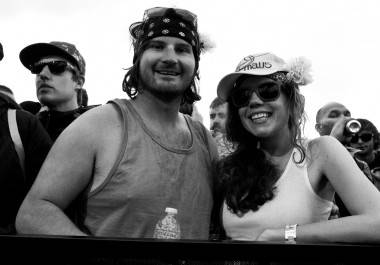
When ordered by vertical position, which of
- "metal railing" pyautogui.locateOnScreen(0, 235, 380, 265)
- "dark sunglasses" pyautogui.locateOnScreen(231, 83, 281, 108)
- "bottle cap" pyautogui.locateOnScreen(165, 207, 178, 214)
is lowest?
"bottle cap" pyautogui.locateOnScreen(165, 207, 178, 214)

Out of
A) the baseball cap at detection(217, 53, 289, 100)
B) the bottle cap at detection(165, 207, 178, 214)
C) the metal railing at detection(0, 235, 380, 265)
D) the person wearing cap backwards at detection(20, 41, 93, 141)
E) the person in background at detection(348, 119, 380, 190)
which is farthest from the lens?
the person in background at detection(348, 119, 380, 190)

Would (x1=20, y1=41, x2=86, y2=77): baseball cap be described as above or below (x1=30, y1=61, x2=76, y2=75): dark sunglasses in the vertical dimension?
above

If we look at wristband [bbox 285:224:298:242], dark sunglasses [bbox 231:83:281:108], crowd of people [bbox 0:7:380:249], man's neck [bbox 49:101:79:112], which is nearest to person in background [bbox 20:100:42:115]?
man's neck [bbox 49:101:79:112]

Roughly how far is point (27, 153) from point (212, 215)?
3.47 ft

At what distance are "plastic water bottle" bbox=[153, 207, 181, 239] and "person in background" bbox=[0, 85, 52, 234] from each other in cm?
70

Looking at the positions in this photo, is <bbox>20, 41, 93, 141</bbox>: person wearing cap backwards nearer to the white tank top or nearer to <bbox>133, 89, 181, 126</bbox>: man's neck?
<bbox>133, 89, 181, 126</bbox>: man's neck

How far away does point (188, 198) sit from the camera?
8.32ft

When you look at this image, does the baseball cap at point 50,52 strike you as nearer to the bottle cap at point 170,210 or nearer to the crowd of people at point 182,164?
the crowd of people at point 182,164

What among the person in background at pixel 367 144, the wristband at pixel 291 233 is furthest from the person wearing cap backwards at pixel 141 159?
the person in background at pixel 367 144

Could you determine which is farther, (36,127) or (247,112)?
(247,112)

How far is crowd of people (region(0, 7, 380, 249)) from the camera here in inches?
90.5

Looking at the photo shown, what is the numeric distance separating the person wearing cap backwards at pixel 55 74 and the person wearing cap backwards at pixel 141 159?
0.87 metres

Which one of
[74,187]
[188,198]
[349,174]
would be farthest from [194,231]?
Answer: [349,174]

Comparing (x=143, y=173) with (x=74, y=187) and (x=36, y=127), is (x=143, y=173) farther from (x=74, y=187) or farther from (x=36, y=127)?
(x=36, y=127)
